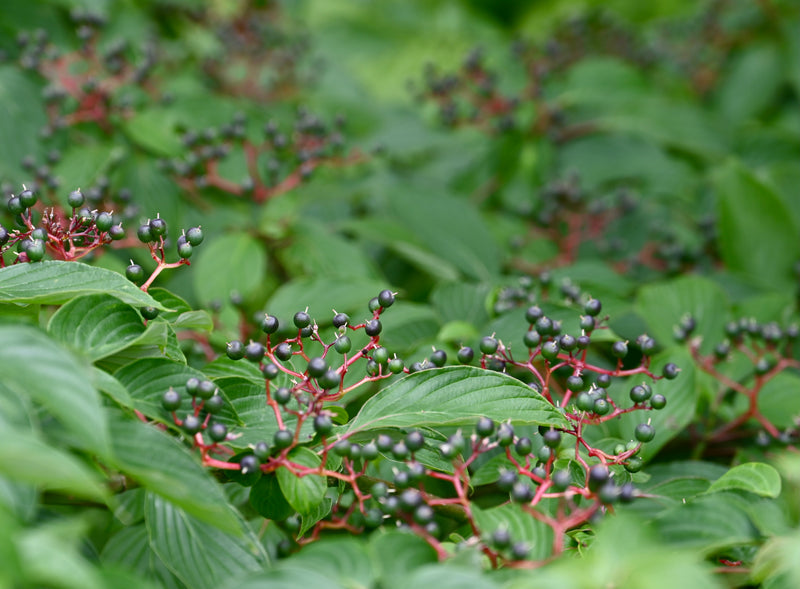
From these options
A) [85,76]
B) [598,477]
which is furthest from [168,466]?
[85,76]

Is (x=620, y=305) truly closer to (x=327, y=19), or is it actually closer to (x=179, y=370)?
(x=179, y=370)

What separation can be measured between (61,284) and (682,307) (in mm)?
1295

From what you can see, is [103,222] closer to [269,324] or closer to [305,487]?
[269,324]

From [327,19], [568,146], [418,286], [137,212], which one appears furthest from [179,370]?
[327,19]

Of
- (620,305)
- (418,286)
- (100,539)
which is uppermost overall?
(620,305)

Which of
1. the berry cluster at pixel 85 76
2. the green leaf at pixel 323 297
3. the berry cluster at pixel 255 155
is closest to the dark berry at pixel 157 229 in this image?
the green leaf at pixel 323 297

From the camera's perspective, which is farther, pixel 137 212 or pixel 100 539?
pixel 137 212

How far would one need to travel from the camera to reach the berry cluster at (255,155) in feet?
6.32

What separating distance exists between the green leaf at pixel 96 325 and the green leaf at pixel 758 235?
1.72 m

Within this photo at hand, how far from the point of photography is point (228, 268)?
1.79m

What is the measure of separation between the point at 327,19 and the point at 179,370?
11.2ft

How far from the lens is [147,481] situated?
832 mm

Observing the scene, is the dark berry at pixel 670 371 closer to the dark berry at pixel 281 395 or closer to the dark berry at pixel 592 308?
the dark berry at pixel 592 308

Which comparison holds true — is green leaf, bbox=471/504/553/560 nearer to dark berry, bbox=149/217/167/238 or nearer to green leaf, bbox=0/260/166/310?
green leaf, bbox=0/260/166/310
